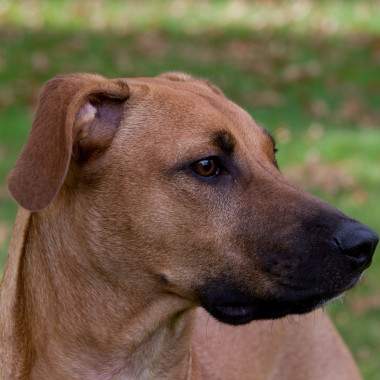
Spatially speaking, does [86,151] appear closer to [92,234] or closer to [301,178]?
[92,234]

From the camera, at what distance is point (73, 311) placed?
4230mm

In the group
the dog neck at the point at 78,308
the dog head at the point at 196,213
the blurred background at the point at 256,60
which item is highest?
the dog head at the point at 196,213

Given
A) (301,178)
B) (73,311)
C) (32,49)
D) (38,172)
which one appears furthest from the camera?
(32,49)

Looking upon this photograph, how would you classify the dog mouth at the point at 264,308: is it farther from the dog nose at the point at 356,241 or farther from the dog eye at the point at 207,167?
the dog eye at the point at 207,167

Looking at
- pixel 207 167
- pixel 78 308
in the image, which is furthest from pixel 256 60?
pixel 78 308

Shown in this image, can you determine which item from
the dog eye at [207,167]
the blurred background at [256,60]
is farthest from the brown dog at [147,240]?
the blurred background at [256,60]

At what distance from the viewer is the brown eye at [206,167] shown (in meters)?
4.18

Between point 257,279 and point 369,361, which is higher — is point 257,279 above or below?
above

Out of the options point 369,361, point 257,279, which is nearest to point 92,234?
point 257,279

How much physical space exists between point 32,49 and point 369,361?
1031 cm

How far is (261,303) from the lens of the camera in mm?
4199

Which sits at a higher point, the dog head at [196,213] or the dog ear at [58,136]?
the dog ear at [58,136]

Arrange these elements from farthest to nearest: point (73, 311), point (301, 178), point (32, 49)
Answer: point (32, 49) < point (301, 178) < point (73, 311)

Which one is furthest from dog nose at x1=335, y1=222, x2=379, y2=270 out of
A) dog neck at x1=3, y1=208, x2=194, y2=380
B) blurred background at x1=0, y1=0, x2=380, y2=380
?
blurred background at x1=0, y1=0, x2=380, y2=380
